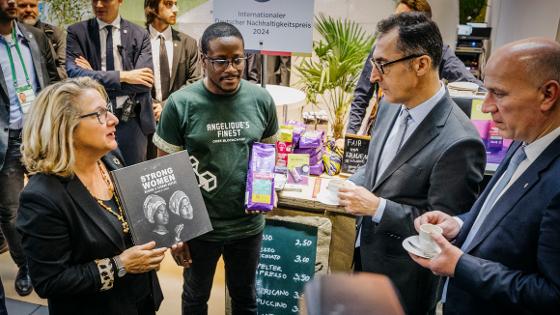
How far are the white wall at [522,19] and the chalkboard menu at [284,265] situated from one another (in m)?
4.42

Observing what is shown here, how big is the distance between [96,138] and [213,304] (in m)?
1.85

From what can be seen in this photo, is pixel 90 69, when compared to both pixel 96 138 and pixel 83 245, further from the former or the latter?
pixel 83 245

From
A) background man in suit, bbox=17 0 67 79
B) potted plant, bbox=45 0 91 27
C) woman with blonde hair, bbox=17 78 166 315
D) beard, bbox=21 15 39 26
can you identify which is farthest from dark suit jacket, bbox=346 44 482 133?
potted plant, bbox=45 0 91 27

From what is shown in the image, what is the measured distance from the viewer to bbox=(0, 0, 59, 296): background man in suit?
2947 mm

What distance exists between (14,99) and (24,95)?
0.07 meters

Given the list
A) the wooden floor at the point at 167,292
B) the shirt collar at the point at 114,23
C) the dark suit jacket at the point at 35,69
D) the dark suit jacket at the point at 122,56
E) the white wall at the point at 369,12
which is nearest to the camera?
the dark suit jacket at the point at 35,69

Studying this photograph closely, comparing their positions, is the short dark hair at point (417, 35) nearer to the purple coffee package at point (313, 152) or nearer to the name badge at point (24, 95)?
the purple coffee package at point (313, 152)

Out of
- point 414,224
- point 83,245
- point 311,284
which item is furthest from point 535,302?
point 83,245

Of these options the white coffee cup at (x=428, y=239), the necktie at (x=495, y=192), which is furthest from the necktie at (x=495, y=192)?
the white coffee cup at (x=428, y=239)

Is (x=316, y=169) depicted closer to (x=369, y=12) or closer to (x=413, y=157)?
(x=413, y=157)

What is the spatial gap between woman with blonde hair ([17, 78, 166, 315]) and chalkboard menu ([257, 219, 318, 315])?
1089mm

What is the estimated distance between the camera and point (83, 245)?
1.60 metres

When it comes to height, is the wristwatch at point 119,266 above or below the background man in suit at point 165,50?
below

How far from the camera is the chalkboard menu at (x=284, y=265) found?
106 inches
